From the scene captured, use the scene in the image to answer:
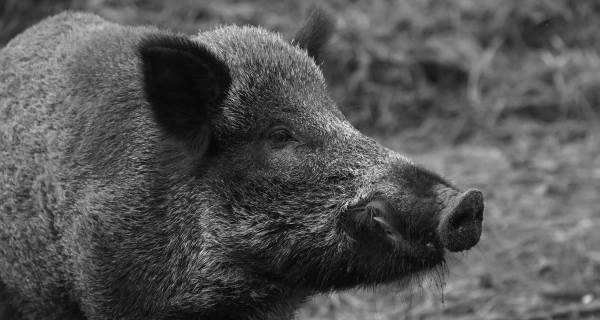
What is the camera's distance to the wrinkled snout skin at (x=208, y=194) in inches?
171

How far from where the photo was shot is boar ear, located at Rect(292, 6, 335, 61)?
→ 17.5 feet

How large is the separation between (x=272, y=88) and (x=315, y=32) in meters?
0.81

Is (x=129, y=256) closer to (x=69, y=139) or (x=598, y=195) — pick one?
(x=69, y=139)

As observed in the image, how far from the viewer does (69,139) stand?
5.00 m

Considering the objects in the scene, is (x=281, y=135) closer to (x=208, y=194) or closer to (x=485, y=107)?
(x=208, y=194)

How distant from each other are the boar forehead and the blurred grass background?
7.08 feet

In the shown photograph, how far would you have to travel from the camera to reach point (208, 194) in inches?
181

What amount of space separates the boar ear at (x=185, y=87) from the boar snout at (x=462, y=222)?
4.16 ft

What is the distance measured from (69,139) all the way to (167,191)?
0.68 metres

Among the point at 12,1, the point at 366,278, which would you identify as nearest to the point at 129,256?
the point at 366,278

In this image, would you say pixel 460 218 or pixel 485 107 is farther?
pixel 485 107

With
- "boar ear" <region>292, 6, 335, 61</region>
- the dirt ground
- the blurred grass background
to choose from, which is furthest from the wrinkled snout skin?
the blurred grass background

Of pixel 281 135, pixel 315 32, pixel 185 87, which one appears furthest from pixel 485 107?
pixel 185 87

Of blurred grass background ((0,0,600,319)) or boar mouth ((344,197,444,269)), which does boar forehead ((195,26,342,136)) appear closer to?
boar mouth ((344,197,444,269))
